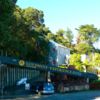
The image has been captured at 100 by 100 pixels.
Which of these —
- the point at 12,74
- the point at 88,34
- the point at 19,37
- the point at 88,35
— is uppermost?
the point at 88,34

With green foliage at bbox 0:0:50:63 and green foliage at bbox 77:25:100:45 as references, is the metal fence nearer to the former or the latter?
green foliage at bbox 0:0:50:63

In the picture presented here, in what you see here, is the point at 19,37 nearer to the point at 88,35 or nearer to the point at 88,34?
the point at 88,35

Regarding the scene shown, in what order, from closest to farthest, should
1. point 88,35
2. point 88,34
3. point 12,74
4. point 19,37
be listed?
1. point 12,74
2. point 19,37
3. point 88,35
4. point 88,34

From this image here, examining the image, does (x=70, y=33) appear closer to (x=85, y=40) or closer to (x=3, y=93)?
(x=85, y=40)

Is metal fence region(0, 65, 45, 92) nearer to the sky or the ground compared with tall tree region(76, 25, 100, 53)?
nearer to the ground

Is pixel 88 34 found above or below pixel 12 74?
above

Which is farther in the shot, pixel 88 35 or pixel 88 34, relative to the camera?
pixel 88 34

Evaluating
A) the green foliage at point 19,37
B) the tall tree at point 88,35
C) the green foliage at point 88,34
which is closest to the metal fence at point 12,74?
the green foliage at point 19,37

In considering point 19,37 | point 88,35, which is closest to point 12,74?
point 19,37

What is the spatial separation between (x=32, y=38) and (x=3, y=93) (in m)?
21.3

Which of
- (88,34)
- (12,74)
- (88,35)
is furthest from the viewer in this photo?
(88,34)

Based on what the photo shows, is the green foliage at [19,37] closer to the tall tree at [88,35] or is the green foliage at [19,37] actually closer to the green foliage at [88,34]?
the tall tree at [88,35]

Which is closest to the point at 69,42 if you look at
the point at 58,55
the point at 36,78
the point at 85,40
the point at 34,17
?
the point at 85,40

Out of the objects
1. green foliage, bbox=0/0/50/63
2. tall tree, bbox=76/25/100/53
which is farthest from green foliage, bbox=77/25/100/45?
green foliage, bbox=0/0/50/63
